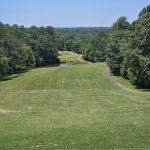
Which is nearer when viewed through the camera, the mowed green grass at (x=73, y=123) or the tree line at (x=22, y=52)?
the mowed green grass at (x=73, y=123)

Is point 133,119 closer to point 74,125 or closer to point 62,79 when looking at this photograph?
point 74,125

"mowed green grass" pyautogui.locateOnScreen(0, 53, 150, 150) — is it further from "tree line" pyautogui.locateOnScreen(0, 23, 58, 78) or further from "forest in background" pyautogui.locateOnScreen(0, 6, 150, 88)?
"tree line" pyautogui.locateOnScreen(0, 23, 58, 78)

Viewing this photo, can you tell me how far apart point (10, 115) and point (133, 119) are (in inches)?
287

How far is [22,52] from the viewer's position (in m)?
96.8

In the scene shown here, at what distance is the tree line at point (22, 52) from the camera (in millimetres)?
85100

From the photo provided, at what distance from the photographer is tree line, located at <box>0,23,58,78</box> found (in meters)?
85.1

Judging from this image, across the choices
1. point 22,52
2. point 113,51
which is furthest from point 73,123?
point 22,52

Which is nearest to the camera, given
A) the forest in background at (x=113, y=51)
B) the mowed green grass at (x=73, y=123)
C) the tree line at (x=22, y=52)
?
the mowed green grass at (x=73, y=123)

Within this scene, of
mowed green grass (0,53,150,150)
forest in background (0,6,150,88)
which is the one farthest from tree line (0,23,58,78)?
mowed green grass (0,53,150,150)

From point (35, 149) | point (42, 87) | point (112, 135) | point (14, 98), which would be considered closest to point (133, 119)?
point (112, 135)

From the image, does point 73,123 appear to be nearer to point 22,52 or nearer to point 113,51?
point 113,51

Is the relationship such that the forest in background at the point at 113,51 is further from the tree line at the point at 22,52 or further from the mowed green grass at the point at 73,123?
the mowed green grass at the point at 73,123

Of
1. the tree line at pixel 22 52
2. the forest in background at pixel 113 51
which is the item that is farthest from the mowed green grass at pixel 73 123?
the tree line at pixel 22 52

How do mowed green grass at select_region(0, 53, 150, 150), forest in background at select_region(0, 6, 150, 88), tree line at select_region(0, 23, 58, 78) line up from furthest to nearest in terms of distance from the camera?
1. tree line at select_region(0, 23, 58, 78)
2. forest in background at select_region(0, 6, 150, 88)
3. mowed green grass at select_region(0, 53, 150, 150)
